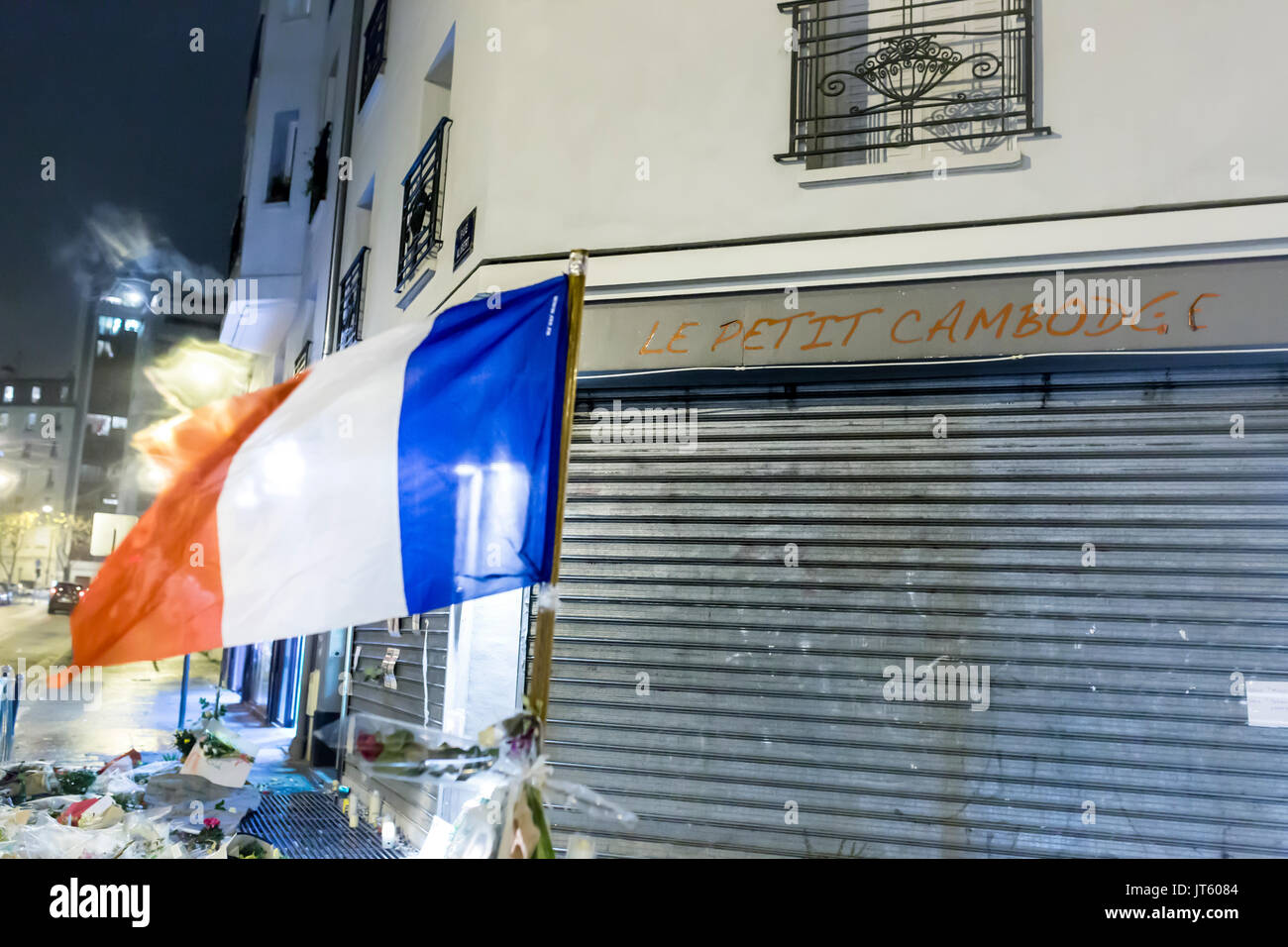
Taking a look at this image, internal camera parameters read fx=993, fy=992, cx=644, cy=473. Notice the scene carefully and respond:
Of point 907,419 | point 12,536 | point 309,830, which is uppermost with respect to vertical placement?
point 12,536

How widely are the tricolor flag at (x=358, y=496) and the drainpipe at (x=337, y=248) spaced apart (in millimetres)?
9622

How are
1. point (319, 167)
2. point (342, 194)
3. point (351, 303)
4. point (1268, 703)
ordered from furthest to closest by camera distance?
point (319, 167)
point (342, 194)
point (351, 303)
point (1268, 703)

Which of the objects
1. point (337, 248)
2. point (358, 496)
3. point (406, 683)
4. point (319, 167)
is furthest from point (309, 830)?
point (319, 167)

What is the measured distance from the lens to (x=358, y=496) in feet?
11.3

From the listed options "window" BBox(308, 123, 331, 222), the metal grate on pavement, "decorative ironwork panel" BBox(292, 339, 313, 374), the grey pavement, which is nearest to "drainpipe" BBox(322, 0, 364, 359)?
"window" BBox(308, 123, 331, 222)

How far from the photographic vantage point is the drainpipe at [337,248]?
513 inches

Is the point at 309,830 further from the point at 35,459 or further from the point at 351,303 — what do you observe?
the point at 35,459

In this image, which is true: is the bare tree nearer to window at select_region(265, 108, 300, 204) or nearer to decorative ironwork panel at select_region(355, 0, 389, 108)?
window at select_region(265, 108, 300, 204)

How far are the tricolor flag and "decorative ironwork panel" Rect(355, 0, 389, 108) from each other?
10297mm

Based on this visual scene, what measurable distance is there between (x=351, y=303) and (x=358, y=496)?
34.6ft

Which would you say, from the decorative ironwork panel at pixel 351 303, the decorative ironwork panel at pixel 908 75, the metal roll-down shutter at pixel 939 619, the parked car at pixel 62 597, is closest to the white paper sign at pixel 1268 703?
the metal roll-down shutter at pixel 939 619

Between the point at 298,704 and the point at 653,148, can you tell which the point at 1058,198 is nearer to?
the point at 653,148
